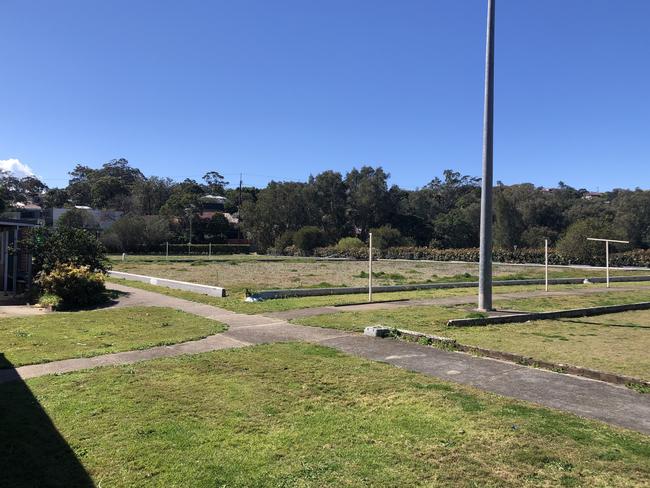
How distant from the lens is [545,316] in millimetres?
13117

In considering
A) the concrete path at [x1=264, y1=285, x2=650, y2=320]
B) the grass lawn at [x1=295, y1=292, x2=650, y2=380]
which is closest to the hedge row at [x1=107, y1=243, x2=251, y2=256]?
the concrete path at [x1=264, y1=285, x2=650, y2=320]

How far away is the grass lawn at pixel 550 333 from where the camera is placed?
7941 mm

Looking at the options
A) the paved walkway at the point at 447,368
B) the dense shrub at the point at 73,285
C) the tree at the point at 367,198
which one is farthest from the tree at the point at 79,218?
the paved walkway at the point at 447,368

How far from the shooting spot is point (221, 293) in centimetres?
1688

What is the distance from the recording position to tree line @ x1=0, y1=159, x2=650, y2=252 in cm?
6506

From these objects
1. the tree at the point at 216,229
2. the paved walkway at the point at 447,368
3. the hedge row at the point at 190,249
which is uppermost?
the tree at the point at 216,229

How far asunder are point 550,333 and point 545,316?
2.59 metres

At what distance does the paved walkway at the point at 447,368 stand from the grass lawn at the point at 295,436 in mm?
436

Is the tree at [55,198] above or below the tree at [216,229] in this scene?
above

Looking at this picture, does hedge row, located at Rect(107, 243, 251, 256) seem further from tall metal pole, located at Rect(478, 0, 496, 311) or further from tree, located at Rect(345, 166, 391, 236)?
tall metal pole, located at Rect(478, 0, 496, 311)

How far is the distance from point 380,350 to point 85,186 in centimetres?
11663

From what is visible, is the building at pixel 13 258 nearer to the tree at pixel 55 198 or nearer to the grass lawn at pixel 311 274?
the grass lawn at pixel 311 274

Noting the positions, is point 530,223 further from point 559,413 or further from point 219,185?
point 219,185

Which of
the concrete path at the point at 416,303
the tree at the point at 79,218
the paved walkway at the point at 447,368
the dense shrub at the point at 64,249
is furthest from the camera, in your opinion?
the tree at the point at 79,218
